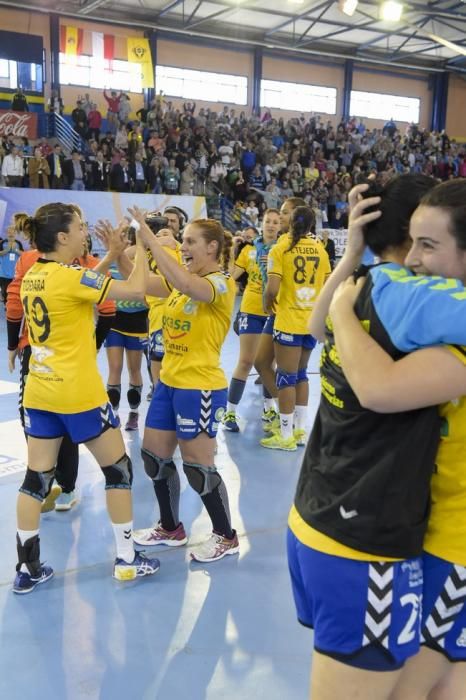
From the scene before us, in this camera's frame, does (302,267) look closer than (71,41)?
Yes

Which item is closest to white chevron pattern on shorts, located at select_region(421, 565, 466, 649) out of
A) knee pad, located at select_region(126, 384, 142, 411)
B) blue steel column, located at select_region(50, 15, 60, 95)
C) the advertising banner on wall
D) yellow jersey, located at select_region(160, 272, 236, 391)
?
yellow jersey, located at select_region(160, 272, 236, 391)

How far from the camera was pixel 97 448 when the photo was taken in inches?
130

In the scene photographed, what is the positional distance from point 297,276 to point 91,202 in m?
9.83

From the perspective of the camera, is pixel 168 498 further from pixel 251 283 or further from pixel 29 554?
pixel 251 283

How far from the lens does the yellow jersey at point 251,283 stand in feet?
20.6

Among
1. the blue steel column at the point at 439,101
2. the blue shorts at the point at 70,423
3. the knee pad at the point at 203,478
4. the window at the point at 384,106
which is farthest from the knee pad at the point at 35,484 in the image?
the blue steel column at the point at 439,101

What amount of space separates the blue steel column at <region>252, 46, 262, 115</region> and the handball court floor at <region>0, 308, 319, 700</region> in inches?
857

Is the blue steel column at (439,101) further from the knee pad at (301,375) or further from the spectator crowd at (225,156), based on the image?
the knee pad at (301,375)

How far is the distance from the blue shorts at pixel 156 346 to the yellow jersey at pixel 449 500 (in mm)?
4146

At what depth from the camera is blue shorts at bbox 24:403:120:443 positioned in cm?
321

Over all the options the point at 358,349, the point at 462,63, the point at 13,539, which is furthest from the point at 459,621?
the point at 462,63

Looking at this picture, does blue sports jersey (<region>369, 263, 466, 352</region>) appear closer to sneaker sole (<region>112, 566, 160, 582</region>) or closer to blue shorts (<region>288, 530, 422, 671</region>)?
blue shorts (<region>288, 530, 422, 671</region>)

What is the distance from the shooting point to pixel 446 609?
1.47m

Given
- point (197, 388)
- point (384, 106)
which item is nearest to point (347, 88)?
point (384, 106)
